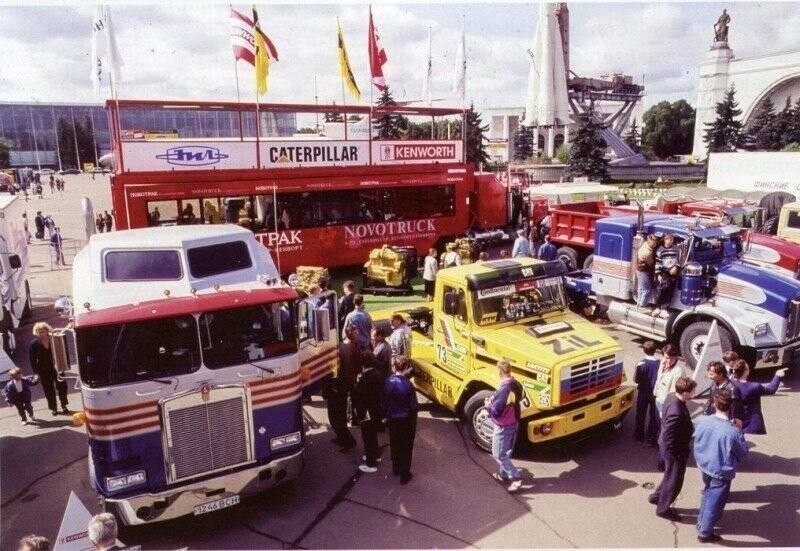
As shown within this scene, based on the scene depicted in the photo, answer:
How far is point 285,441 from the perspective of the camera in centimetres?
670

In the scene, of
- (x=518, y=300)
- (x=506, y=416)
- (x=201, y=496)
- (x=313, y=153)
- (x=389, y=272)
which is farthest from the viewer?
(x=313, y=153)

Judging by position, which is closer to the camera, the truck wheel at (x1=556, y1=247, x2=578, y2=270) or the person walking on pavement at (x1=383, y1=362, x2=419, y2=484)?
the person walking on pavement at (x1=383, y1=362, x2=419, y2=484)

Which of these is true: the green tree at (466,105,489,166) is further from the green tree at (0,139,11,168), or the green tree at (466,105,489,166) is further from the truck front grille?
the green tree at (0,139,11,168)

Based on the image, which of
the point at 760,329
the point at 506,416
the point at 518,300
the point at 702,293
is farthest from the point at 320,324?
the point at 760,329

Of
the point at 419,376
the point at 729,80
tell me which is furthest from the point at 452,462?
the point at 729,80

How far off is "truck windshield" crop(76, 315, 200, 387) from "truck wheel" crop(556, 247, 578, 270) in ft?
43.0

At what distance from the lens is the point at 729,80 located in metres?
72.4

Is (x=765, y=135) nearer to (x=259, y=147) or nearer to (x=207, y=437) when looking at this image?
(x=259, y=147)

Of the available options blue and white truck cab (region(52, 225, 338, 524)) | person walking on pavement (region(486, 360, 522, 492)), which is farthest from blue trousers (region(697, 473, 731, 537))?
blue and white truck cab (region(52, 225, 338, 524))

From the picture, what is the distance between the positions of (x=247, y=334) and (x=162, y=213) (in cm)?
1127

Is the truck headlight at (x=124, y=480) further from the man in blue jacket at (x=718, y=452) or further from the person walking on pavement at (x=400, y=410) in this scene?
the man in blue jacket at (x=718, y=452)

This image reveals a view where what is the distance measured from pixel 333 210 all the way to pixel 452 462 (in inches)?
481

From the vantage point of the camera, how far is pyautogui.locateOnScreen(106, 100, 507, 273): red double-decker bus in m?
15.6

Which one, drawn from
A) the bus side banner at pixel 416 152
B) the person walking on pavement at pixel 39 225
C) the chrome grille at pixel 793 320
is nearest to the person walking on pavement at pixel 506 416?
the chrome grille at pixel 793 320
